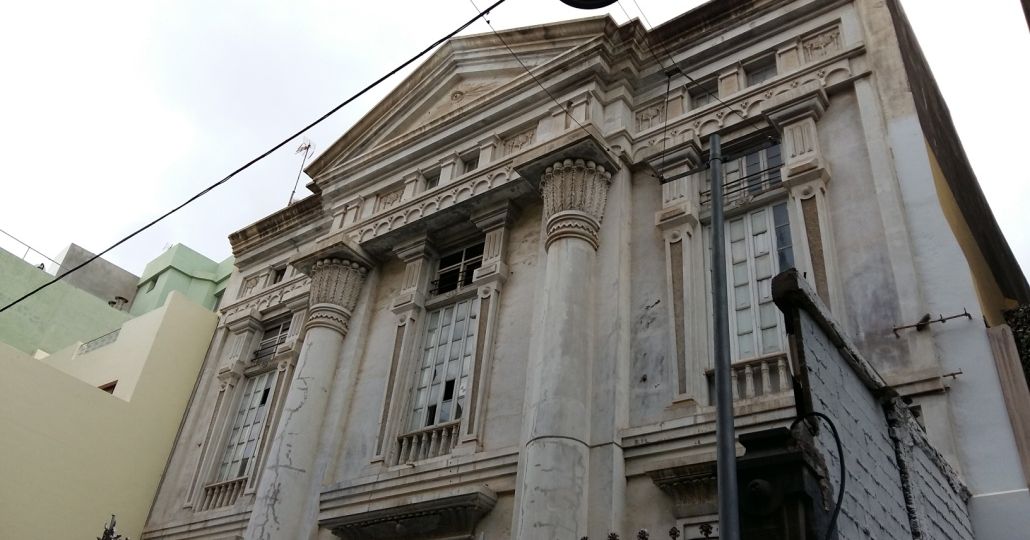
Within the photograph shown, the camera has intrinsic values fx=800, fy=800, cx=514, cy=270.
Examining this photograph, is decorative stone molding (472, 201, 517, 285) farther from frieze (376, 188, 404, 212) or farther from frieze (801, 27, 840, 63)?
frieze (801, 27, 840, 63)

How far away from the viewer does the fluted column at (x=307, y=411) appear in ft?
40.7

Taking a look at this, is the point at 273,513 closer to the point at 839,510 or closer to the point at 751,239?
the point at 751,239

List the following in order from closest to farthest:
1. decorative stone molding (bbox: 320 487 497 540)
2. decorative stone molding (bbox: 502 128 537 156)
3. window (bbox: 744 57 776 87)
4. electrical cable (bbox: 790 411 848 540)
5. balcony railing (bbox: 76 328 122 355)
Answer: electrical cable (bbox: 790 411 848 540)
decorative stone molding (bbox: 320 487 497 540)
window (bbox: 744 57 776 87)
decorative stone molding (bbox: 502 128 537 156)
balcony railing (bbox: 76 328 122 355)

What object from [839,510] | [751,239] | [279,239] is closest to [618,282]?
[751,239]

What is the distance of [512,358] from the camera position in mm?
11992

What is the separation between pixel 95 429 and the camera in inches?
635

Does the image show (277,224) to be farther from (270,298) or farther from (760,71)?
(760,71)

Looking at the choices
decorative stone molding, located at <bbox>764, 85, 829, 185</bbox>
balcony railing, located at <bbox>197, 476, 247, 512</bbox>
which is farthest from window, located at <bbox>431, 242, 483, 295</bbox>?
decorative stone molding, located at <bbox>764, 85, 829, 185</bbox>

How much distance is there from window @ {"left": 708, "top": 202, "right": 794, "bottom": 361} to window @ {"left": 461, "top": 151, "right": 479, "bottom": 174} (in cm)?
551

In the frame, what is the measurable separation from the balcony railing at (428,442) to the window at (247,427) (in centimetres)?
425

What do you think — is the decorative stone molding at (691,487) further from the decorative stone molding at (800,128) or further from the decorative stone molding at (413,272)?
the decorative stone molding at (413,272)

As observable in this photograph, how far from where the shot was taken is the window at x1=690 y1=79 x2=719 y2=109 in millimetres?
12896

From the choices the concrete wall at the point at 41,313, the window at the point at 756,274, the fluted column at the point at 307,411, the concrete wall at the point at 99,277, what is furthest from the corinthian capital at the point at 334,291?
the concrete wall at the point at 99,277

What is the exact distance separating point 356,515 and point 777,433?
7.94 meters
